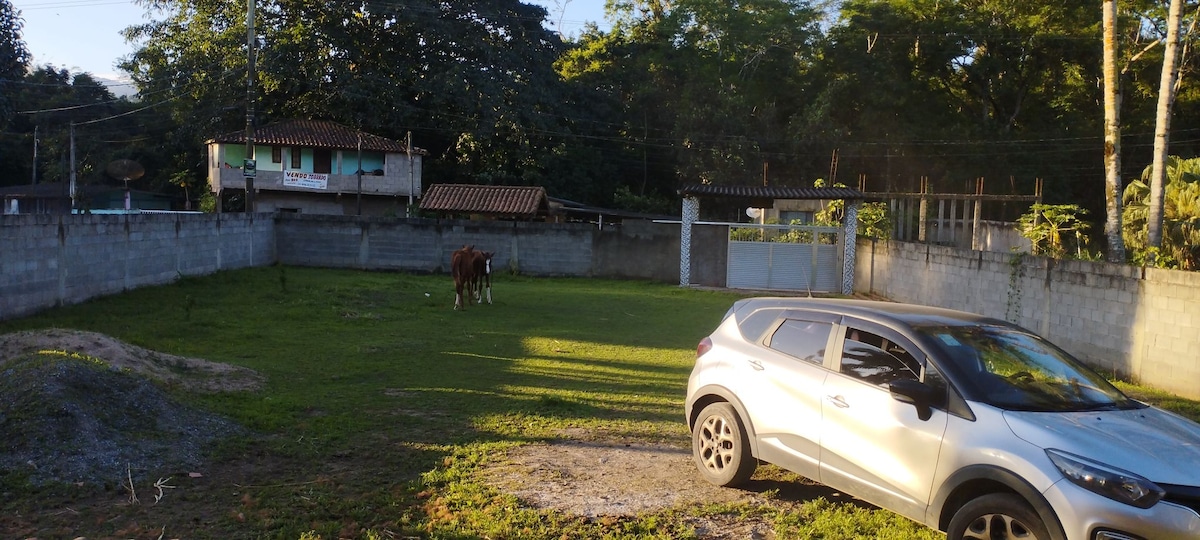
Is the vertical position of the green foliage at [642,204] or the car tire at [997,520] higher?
the green foliage at [642,204]

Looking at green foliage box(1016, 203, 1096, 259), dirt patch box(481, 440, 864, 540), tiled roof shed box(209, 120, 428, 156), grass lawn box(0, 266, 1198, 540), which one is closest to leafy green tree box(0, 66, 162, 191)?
tiled roof shed box(209, 120, 428, 156)

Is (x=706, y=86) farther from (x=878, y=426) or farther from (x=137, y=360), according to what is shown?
(x=878, y=426)

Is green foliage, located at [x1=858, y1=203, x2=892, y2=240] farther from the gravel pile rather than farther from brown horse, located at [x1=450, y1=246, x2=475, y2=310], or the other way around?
the gravel pile

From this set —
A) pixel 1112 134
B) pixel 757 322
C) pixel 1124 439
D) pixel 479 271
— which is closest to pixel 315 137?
pixel 479 271

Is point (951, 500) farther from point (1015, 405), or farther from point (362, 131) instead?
point (362, 131)

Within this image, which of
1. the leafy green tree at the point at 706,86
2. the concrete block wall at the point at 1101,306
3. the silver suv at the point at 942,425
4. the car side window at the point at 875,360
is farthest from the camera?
the leafy green tree at the point at 706,86

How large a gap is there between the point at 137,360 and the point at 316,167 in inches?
1346

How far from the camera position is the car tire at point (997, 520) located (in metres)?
4.43

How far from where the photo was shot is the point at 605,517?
5.71 metres

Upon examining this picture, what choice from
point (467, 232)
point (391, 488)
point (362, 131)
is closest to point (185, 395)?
point (391, 488)

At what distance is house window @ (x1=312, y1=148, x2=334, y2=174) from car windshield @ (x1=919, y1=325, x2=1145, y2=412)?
39.4 m

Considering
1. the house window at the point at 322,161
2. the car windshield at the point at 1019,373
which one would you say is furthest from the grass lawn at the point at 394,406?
the house window at the point at 322,161

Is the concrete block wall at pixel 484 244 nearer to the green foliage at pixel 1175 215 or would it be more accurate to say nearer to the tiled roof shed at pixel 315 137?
the green foliage at pixel 1175 215

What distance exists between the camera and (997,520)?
4.63 metres
